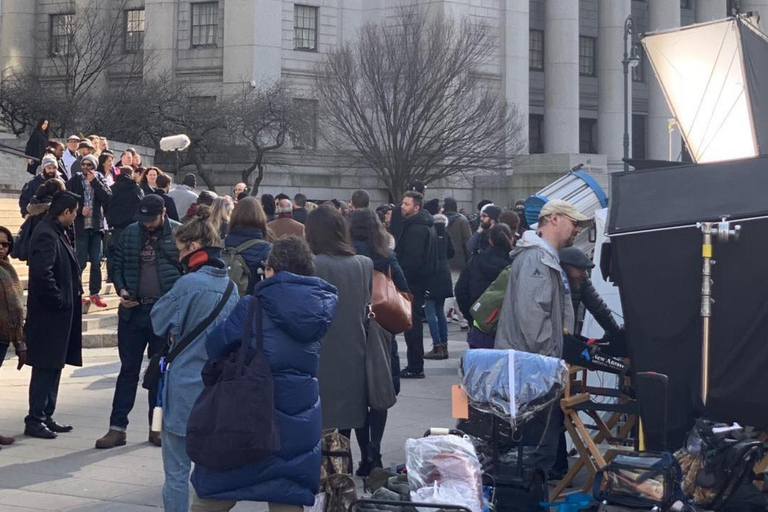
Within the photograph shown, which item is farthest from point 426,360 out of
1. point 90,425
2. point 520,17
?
point 520,17

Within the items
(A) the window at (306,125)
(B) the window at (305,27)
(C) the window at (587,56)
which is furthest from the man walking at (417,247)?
(C) the window at (587,56)

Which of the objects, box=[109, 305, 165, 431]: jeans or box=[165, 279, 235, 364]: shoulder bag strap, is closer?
box=[165, 279, 235, 364]: shoulder bag strap

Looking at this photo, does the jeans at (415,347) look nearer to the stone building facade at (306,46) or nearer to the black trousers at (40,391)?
the black trousers at (40,391)

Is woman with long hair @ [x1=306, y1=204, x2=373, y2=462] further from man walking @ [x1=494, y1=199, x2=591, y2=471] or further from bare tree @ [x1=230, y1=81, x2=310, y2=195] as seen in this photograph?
bare tree @ [x1=230, y1=81, x2=310, y2=195]

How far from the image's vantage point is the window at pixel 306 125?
143 feet

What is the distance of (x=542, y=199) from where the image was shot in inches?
578

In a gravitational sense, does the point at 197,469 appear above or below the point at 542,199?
below

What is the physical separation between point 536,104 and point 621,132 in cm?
460

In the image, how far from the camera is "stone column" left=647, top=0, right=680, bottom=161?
58406mm

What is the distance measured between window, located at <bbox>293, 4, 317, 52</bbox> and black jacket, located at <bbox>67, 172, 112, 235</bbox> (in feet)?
101

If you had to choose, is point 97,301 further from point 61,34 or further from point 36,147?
point 61,34

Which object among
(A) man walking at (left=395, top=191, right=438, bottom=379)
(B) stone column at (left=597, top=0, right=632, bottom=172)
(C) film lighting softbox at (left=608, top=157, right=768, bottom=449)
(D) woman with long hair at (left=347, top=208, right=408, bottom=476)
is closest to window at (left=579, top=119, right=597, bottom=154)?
(B) stone column at (left=597, top=0, right=632, bottom=172)

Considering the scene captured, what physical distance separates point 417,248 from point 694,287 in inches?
299

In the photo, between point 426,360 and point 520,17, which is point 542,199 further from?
point 520,17
